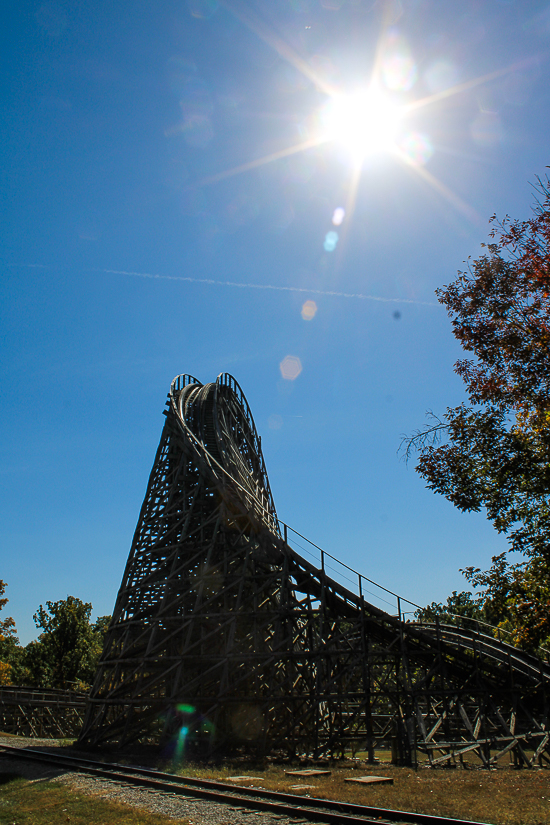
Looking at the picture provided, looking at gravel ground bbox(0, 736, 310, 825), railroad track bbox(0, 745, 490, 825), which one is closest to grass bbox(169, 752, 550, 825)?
railroad track bbox(0, 745, 490, 825)

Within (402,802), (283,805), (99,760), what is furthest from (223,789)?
(99,760)

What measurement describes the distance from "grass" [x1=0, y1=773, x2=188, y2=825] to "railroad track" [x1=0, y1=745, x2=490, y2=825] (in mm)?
1102

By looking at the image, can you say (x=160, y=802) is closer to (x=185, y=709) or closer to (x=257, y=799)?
(x=257, y=799)

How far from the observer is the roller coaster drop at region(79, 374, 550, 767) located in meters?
14.3

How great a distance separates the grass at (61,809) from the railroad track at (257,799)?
43.4 inches

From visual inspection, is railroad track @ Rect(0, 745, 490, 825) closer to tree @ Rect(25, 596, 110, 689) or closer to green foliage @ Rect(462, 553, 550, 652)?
green foliage @ Rect(462, 553, 550, 652)

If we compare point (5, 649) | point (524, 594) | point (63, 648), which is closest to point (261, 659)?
point (524, 594)

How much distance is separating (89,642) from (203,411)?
27.3 meters

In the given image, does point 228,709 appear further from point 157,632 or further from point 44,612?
point 44,612

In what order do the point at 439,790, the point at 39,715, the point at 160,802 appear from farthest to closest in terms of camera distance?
Answer: the point at 39,715 → the point at 439,790 → the point at 160,802

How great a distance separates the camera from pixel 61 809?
24.8ft

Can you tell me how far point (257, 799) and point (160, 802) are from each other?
1.47m

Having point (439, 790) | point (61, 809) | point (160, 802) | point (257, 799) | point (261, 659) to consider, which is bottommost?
point (61, 809)

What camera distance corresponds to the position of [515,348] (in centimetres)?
1048
